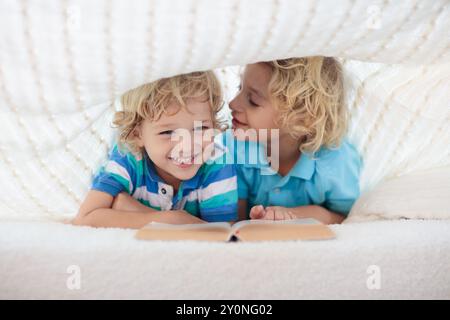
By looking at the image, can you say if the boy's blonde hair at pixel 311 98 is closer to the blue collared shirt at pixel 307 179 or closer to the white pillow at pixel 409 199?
the blue collared shirt at pixel 307 179

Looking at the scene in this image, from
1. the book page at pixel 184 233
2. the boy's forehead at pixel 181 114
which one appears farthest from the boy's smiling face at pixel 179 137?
the book page at pixel 184 233

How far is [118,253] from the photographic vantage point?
73 centimetres

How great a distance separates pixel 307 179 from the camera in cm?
117

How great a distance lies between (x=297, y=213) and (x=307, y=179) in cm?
10

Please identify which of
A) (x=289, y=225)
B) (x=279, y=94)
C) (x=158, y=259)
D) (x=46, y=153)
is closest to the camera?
(x=158, y=259)

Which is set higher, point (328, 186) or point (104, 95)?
point (104, 95)

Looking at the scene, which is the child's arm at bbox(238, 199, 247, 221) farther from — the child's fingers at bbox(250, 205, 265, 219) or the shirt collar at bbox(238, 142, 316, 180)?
the child's fingers at bbox(250, 205, 265, 219)

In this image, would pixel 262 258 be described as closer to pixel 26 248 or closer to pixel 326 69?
pixel 26 248

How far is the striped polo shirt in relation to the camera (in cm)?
109

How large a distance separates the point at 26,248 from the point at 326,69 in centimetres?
65

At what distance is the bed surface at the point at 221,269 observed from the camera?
71 centimetres

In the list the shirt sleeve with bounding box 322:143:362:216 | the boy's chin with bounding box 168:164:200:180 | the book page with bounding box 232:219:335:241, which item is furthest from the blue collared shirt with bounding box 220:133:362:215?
the book page with bounding box 232:219:335:241

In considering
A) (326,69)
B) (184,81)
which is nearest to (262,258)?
(184,81)

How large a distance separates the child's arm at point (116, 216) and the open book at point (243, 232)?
0.50 ft
